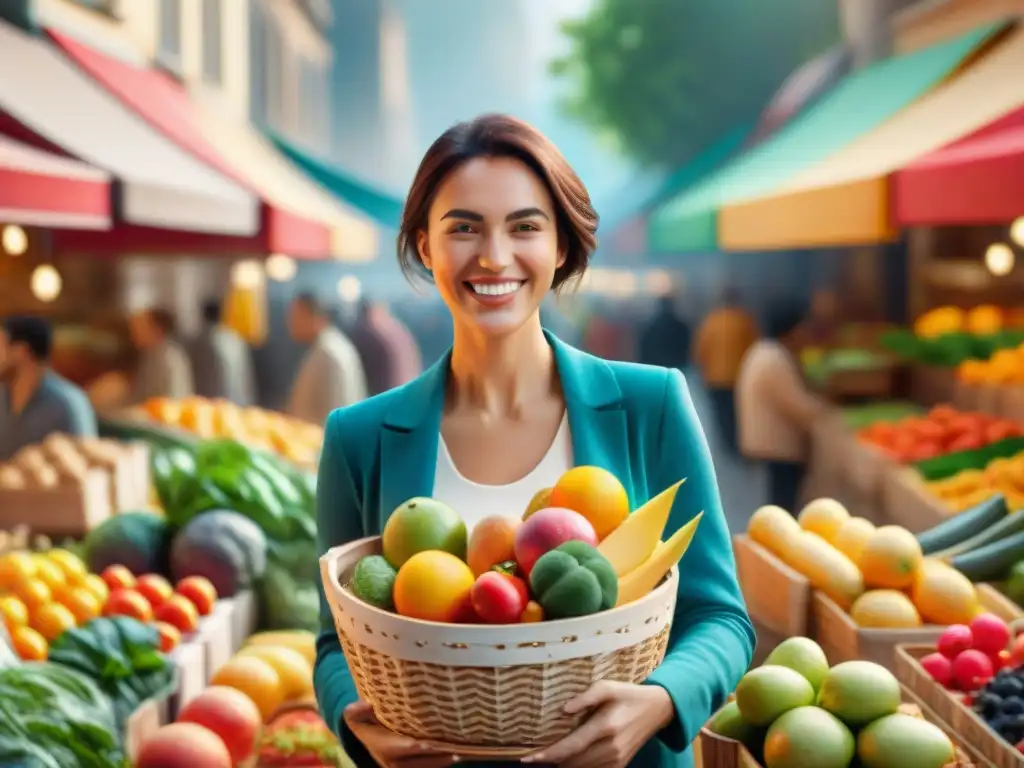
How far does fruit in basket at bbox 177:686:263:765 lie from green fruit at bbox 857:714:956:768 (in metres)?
1.78

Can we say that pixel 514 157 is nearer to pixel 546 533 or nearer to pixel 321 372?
pixel 546 533

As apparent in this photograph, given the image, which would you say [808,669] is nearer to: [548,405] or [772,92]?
[548,405]

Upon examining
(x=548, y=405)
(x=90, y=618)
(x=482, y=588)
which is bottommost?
(x=90, y=618)

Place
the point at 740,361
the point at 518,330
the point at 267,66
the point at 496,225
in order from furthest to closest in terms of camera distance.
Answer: the point at 267,66
the point at 740,361
the point at 518,330
the point at 496,225

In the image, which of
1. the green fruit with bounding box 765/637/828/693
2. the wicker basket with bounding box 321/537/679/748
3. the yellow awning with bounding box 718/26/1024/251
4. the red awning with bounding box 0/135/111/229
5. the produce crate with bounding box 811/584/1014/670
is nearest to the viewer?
the wicker basket with bounding box 321/537/679/748

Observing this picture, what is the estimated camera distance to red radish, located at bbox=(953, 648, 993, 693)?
334cm

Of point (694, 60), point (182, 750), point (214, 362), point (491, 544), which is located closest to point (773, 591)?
point (182, 750)

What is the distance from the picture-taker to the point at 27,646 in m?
4.03

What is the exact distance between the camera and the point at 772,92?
25641 mm

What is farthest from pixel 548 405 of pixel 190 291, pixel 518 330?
pixel 190 291

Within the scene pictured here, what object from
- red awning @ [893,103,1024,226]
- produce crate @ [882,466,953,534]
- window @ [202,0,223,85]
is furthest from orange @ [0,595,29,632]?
window @ [202,0,223,85]

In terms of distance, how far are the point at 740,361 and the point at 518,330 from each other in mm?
11830

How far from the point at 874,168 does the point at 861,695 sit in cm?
479

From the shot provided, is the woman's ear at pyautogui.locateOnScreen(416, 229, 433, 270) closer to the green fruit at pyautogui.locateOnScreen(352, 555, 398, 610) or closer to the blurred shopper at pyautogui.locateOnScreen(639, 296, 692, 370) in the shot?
the green fruit at pyautogui.locateOnScreen(352, 555, 398, 610)
